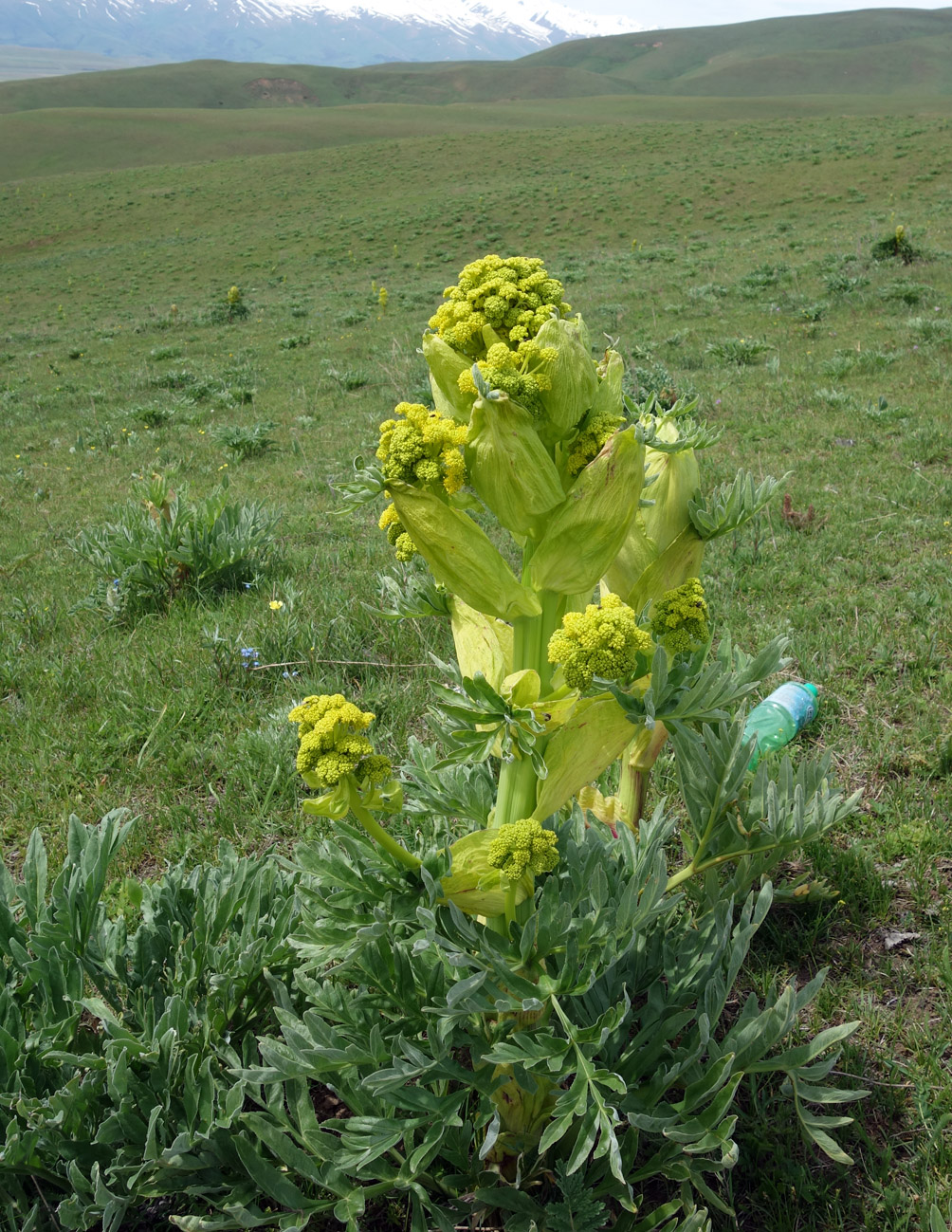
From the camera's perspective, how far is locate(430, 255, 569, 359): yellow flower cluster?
60.1 inches

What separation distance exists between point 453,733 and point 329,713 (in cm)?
25

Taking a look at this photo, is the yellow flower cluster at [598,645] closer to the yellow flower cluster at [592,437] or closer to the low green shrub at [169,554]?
the yellow flower cluster at [592,437]

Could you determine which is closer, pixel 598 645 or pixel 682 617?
pixel 598 645

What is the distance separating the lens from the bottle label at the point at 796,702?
349 cm

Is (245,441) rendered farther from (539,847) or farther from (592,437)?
(539,847)

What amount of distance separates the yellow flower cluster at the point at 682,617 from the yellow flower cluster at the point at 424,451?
520 millimetres

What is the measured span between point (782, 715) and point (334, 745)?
2.52 m

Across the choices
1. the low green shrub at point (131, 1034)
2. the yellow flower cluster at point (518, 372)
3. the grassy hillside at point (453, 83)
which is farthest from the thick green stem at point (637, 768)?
the grassy hillside at point (453, 83)

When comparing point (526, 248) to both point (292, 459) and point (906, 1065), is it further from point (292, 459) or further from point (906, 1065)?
point (906, 1065)

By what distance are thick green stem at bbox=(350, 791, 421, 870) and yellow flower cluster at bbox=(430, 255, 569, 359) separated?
3.13ft

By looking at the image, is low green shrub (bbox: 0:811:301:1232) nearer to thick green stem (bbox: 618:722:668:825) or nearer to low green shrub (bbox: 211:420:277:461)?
thick green stem (bbox: 618:722:668:825)

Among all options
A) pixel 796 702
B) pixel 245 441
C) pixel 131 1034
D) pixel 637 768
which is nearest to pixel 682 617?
pixel 637 768

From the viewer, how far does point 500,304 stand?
5.00 feet

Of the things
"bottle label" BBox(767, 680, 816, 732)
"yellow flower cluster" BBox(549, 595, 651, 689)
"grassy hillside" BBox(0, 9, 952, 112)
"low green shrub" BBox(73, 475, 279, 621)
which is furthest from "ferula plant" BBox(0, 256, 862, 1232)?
"grassy hillside" BBox(0, 9, 952, 112)
